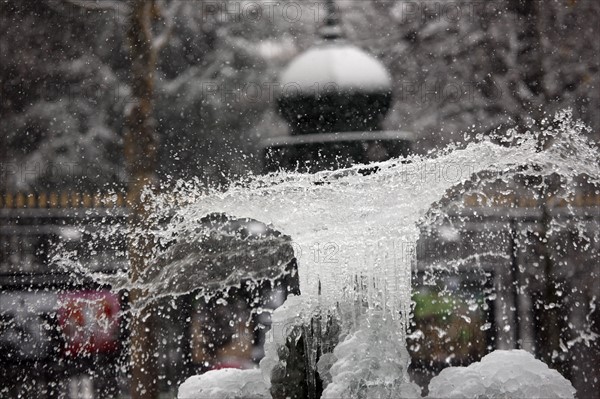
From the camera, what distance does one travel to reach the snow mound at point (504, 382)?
12.3 ft

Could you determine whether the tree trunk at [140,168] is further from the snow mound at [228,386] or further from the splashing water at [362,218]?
the splashing water at [362,218]

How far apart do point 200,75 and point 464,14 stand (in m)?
3.46

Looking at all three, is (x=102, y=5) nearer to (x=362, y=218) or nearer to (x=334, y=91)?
(x=334, y=91)

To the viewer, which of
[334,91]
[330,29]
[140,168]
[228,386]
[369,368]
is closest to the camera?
[369,368]

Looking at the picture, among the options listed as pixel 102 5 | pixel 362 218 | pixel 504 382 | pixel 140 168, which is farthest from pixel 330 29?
pixel 102 5

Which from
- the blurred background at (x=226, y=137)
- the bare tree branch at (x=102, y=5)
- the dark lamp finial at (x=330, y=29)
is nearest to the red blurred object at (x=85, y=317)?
the blurred background at (x=226, y=137)

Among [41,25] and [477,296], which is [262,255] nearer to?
[477,296]

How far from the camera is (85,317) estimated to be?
24.2ft

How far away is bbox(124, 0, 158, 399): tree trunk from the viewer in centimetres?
844

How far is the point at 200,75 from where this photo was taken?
1053cm

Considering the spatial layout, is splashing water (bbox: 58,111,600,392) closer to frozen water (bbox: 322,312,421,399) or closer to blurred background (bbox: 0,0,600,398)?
frozen water (bbox: 322,312,421,399)

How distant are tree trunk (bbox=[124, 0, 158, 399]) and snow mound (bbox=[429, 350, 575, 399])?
14.7 ft

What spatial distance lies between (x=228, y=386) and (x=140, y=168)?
5649 millimetres

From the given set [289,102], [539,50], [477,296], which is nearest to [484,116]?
[539,50]
